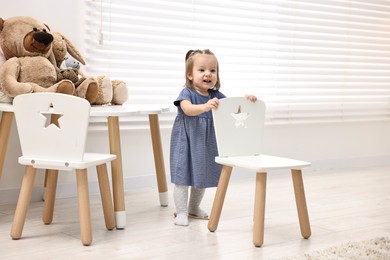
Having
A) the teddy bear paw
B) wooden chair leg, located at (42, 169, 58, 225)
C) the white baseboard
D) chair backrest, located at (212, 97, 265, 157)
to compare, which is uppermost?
the teddy bear paw

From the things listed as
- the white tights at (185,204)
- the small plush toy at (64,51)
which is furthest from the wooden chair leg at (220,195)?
the small plush toy at (64,51)

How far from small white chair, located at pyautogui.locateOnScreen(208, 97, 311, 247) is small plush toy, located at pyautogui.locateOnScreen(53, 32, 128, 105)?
512mm

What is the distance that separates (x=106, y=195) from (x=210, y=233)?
14.7 inches

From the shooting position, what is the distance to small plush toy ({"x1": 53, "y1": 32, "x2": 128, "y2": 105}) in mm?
2268

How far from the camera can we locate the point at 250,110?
2035mm

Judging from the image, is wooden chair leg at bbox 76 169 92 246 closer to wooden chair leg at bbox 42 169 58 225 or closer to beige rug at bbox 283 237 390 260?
wooden chair leg at bbox 42 169 58 225

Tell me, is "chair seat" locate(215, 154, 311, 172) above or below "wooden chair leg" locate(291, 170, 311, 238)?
above

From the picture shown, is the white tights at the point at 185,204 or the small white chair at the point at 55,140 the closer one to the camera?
the small white chair at the point at 55,140

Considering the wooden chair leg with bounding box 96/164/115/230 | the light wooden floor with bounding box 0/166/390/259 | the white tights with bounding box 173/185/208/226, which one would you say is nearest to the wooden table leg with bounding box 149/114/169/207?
the light wooden floor with bounding box 0/166/390/259

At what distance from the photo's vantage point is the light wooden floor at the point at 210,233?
177 cm

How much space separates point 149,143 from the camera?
9.31ft

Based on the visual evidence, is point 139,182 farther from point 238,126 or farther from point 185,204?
point 238,126

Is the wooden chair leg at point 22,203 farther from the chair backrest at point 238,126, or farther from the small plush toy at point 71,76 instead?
the chair backrest at point 238,126

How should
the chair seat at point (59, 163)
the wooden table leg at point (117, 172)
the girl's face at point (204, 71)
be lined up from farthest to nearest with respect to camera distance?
the girl's face at point (204, 71) → the wooden table leg at point (117, 172) → the chair seat at point (59, 163)
